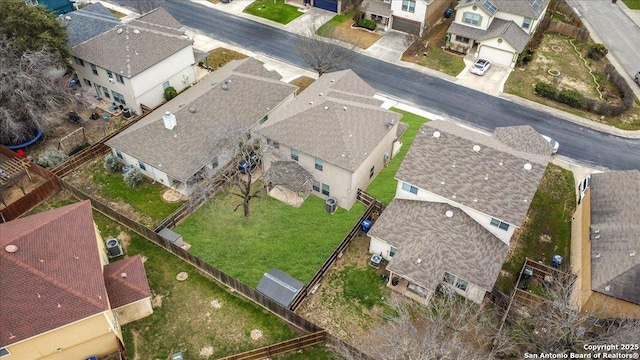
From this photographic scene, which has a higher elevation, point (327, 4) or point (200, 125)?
point (327, 4)

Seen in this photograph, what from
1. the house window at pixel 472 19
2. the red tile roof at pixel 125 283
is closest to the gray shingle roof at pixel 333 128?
the red tile roof at pixel 125 283

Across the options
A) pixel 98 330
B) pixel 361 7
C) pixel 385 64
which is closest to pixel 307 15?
pixel 361 7

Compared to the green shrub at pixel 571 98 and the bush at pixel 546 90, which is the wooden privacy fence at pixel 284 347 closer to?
the bush at pixel 546 90

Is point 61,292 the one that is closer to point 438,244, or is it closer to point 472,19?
point 438,244

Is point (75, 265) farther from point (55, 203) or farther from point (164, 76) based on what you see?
point (164, 76)

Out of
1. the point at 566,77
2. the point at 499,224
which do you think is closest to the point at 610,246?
the point at 499,224

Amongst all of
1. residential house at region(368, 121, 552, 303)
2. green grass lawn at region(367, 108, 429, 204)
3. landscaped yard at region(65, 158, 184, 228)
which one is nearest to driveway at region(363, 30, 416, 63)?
green grass lawn at region(367, 108, 429, 204)

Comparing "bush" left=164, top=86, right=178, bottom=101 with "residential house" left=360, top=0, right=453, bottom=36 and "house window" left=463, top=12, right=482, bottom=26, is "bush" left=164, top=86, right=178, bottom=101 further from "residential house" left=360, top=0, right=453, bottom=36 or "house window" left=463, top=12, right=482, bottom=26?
"house window" left=463, top=12, right=482, bottom=26
